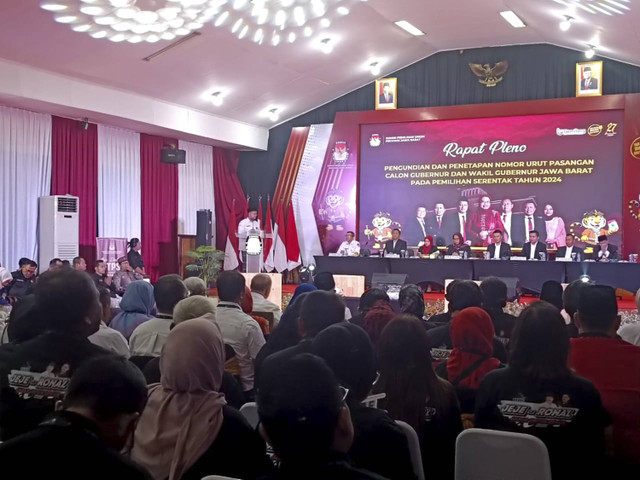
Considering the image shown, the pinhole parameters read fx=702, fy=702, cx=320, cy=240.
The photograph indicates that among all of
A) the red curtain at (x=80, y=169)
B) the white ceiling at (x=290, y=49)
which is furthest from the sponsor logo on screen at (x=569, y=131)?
the red curtain at (x=80, y=169)

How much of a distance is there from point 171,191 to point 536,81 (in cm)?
662

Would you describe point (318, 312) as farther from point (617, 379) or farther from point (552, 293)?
point (552, 293)

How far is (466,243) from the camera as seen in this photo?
37.6 ft

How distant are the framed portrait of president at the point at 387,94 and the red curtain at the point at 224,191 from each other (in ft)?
10.3

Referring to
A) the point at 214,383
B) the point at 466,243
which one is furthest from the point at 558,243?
the point at 214,383

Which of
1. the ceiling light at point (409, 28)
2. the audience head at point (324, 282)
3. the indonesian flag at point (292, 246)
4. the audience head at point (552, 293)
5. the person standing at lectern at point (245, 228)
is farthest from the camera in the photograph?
the indonesian flag at point (292, 246)

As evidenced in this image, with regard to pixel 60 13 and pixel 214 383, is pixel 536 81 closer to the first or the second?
pixel 60 13

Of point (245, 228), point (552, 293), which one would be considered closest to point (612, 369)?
point (552, 293)

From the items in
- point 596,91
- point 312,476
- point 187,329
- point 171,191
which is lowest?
point 312,476

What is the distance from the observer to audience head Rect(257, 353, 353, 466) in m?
1.24

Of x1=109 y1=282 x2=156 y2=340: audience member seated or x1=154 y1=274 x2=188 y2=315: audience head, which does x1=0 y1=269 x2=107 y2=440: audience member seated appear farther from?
x1=109 y1=282 x2=156 y2=340: audience member seated

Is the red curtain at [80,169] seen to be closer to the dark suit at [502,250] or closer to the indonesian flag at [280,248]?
→ the indonesian flag at [280,248]

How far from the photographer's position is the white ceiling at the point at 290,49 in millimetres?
8586

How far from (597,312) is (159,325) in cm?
194
